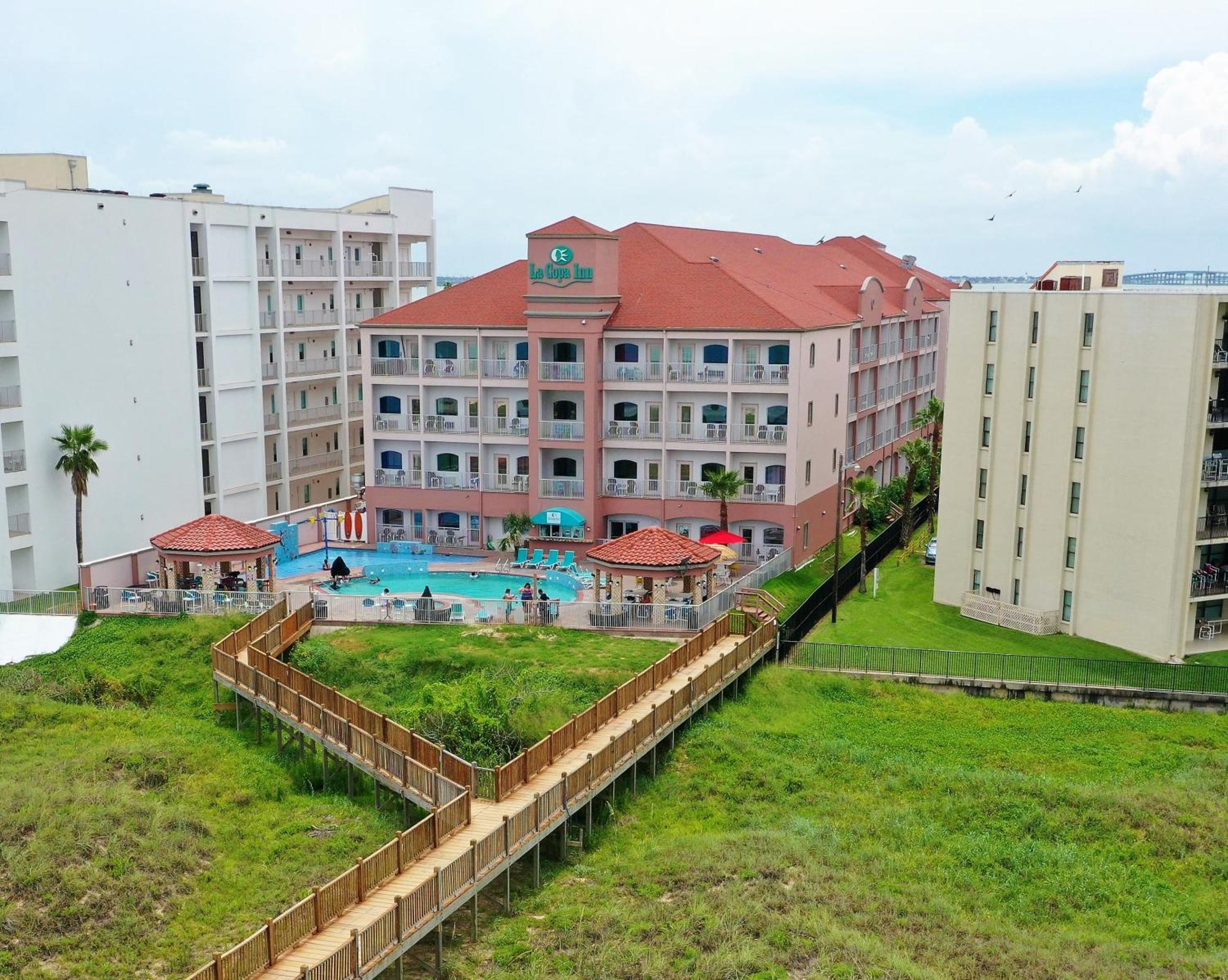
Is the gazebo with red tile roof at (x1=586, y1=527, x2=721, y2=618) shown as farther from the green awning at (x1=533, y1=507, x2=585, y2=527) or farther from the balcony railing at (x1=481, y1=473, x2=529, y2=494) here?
the balcony railing at (x1=481, y1=473, x2=529, y2=494)

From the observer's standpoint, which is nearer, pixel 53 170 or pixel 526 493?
pixel 526 493

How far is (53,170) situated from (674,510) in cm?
3491

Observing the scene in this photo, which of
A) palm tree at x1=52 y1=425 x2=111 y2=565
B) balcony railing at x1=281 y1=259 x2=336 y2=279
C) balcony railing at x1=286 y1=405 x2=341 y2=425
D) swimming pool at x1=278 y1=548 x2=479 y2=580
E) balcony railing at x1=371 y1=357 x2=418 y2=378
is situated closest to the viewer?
palm tree at x1=52 y1=425 x2=111 y2=565

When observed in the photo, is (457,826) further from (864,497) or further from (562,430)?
(864,497)

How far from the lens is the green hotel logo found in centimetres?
5272

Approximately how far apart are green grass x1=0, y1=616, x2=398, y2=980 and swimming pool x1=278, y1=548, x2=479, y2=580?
40.2ft

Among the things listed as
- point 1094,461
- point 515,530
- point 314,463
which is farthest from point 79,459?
point 1094,461

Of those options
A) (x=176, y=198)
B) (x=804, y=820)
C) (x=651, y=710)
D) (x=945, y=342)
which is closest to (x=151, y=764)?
(x=651, y=710)

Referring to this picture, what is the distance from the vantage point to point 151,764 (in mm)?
33062

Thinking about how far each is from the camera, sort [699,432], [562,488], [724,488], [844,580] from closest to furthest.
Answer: [724,488] < [844,580] < [699,432] < [562,488]

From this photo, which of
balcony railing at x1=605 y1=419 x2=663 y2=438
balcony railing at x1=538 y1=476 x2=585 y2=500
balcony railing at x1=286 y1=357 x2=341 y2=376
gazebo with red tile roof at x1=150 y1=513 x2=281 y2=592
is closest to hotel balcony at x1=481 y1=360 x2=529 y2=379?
balcony railing at x1=605 y1=419 x2=663 y2=438

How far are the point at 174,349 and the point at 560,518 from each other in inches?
792

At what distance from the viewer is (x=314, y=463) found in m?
68.2

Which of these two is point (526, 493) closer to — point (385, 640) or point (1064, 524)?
point (385, 640)
